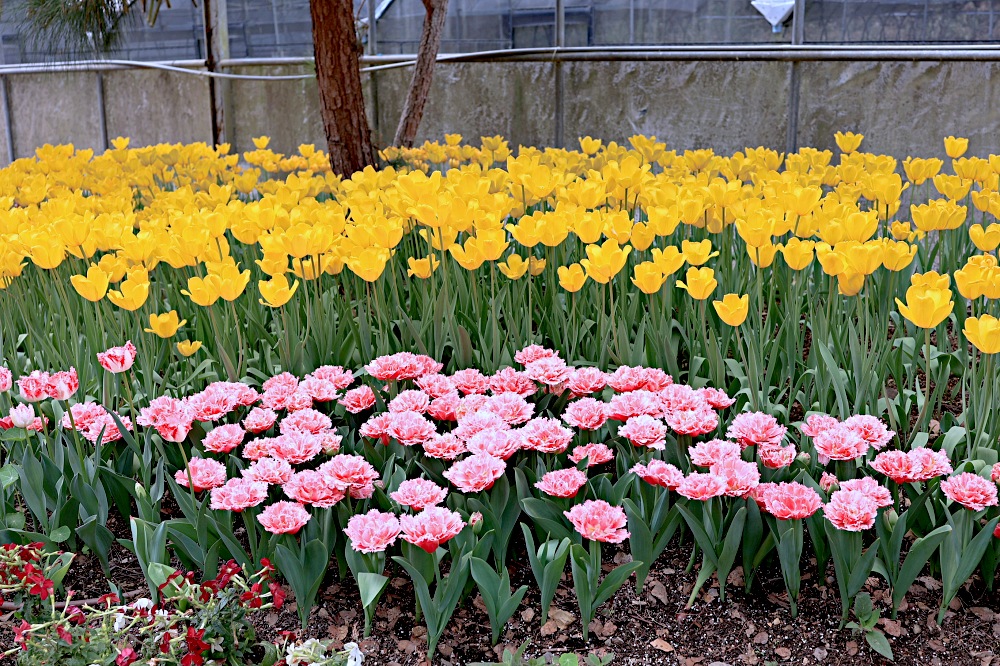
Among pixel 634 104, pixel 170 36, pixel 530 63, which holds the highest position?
pixel 170 36

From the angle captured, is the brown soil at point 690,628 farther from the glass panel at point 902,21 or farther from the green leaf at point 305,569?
the glass panel at point 902,21

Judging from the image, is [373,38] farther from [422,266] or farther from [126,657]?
[126,657]

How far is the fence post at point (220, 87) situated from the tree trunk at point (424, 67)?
279cm

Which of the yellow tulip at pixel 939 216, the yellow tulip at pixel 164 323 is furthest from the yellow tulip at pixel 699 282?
the yellow tulip at pixel 164 323

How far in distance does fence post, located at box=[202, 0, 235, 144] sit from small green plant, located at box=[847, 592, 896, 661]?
22.2 feet

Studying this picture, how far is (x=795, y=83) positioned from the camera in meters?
5.91

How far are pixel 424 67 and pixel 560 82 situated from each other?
1727 millimetres

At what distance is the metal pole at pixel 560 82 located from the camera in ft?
21.3

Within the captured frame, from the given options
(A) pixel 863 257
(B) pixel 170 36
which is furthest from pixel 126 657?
(B) pixel 170 36

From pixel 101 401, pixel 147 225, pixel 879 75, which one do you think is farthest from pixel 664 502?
pixel 879 75

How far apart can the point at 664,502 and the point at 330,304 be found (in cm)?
115

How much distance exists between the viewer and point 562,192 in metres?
2.65

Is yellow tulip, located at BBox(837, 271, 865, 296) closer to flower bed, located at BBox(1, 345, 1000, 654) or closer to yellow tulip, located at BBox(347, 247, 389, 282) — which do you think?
flower bed, located at BBox(1, 345, 1000, 654)

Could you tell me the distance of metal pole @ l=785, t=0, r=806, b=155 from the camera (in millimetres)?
5848
